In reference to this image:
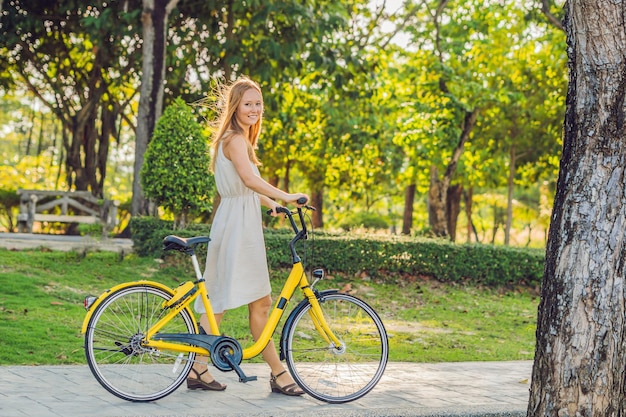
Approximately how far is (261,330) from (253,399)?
0.51 meters

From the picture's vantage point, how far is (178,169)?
14.8 m

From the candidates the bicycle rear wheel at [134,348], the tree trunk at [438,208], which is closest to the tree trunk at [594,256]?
the bicycle rear wheel at [134,348]

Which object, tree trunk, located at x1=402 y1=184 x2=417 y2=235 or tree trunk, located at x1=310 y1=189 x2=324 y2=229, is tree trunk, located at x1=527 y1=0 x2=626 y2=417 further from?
tree trunk, located at x1=310 y1=189 x2=324 y2=229

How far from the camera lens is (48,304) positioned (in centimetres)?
1107

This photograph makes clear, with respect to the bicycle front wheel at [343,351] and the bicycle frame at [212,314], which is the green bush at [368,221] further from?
the bicycle frame at [212,314]

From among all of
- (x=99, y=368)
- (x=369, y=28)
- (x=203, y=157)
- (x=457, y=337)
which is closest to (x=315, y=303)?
(x=99, y=368)

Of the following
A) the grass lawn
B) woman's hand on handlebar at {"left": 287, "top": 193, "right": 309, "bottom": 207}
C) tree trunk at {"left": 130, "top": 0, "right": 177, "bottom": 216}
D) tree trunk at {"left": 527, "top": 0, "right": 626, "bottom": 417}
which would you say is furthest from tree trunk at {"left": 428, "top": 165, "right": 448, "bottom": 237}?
tree trunk at {"left": 527, "top": 0, "right": 626, "bottom": 417}

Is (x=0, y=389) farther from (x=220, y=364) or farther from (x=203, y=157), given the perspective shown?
(x=203, y=157)

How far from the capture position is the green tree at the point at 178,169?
14.8 m

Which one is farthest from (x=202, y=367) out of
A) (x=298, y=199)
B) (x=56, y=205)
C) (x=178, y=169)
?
(x=56, y=205)

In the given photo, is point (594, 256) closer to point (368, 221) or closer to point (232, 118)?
point (232, 118)

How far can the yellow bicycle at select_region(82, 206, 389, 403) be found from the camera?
19.9 ft

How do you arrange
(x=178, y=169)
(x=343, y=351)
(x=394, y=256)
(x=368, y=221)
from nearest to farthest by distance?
(x=343, y=351) → (x=178, y=169) → (x=394, y=256) → (x=368, y=221)

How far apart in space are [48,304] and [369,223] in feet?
82.5
